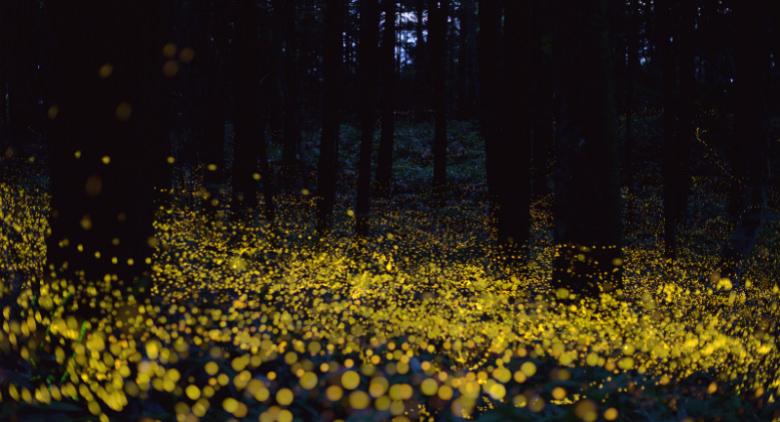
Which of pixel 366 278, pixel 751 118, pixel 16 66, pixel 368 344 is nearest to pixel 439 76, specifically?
pixel 751 118

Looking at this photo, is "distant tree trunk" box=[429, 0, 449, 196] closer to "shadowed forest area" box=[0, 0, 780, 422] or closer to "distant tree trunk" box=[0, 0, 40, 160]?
"shadowed forest area" box=[0, 0, 780, 422]

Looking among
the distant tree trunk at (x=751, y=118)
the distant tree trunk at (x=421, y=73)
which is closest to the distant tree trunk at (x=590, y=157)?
the distant tree trunk at (x=751, y=118)

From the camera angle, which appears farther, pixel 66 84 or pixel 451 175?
pixel 451 175

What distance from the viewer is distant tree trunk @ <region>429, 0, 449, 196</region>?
750 inches

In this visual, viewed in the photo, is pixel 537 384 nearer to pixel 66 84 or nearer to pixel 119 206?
pixel 119 206

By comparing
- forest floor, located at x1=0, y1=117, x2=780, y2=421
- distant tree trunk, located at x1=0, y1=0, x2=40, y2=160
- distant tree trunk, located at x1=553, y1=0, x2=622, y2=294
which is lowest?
forest floor, located at x1=0, y1=117, x2=780, y2=421

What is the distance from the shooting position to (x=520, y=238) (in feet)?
34.9

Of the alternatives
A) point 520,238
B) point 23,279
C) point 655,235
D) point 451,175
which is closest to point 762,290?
point 520,238

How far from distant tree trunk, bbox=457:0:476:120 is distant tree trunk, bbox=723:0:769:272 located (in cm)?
2659

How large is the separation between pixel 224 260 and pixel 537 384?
6583 mm

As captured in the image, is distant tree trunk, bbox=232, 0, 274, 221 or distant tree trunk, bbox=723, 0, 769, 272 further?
distant tree trunk, bbox=232, 0, 274, 221

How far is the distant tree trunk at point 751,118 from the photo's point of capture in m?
9.62

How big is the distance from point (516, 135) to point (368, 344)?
6071 mm

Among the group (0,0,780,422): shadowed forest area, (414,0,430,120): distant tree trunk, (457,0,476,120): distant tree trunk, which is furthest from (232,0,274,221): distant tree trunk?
(414,0,430,120): distant tree trunk
